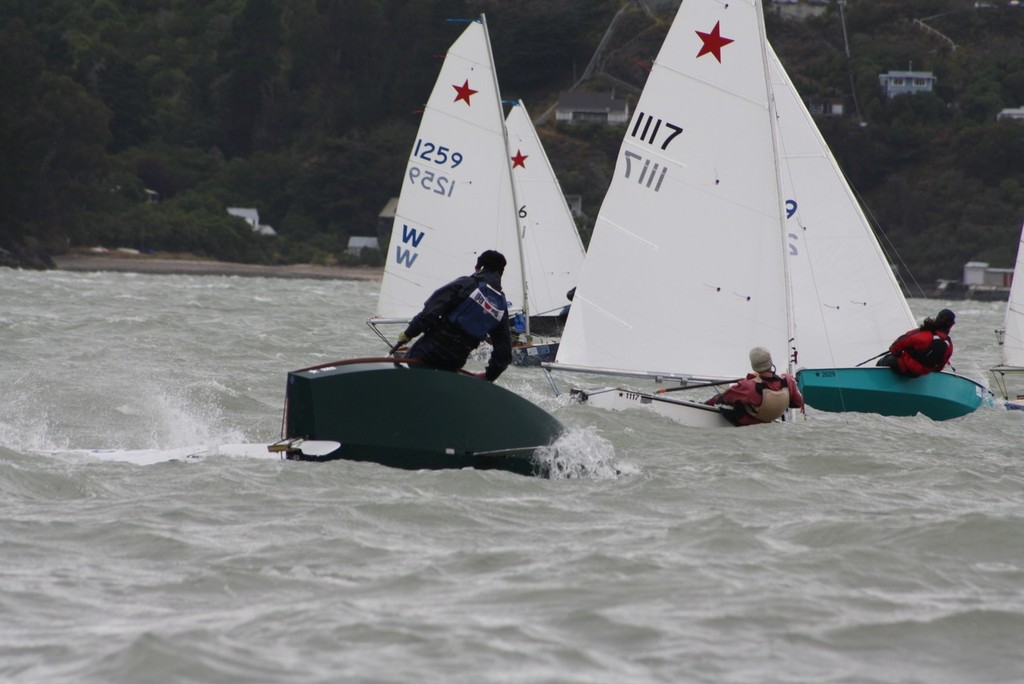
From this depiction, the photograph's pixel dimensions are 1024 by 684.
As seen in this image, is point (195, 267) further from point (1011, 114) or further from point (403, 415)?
point (403, 415)

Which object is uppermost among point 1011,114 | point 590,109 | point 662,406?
point 1011,114

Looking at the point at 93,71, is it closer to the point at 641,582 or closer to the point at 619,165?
the point at 619,165

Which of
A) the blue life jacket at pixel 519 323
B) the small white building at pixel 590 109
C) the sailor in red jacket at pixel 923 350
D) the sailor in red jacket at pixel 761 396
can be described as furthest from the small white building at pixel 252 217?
the sailor in red jacket at pixel 761 396

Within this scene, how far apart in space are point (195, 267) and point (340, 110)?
2773cm

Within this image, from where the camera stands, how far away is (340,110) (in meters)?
87.2

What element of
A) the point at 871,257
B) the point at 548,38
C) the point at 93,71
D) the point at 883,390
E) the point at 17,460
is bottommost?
the point at 17,460

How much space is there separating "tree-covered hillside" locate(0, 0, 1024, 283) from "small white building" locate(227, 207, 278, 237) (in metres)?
0.99

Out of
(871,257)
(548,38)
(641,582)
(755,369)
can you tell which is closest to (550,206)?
(871,257)

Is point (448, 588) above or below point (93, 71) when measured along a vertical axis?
below

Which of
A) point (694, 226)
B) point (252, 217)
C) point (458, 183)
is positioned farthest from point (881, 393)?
point (252, 217)

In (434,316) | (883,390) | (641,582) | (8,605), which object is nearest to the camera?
(8,605)

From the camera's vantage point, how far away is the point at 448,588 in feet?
18.1

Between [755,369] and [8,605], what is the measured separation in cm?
599

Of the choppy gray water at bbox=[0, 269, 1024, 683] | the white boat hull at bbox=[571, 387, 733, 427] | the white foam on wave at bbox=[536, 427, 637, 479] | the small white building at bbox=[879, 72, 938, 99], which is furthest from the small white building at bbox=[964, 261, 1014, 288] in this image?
the white foam on wave at bbox=[536, 427, 637, 479]
